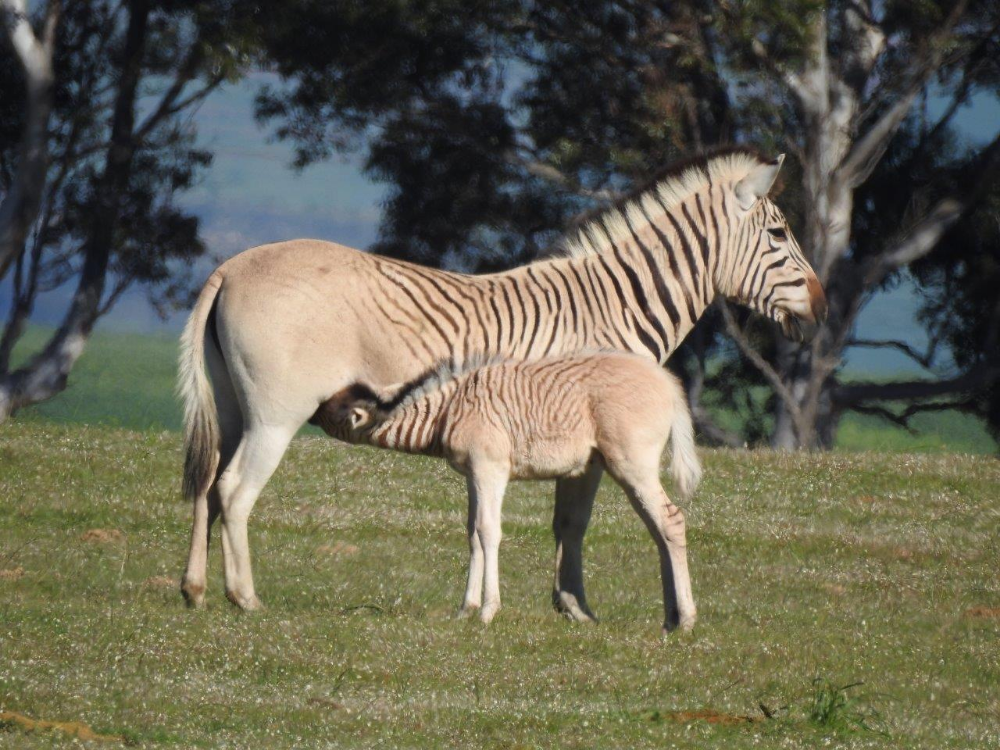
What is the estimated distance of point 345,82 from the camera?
90.9 feet

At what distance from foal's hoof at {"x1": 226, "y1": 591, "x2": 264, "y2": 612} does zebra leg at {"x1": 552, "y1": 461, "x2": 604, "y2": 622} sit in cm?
208

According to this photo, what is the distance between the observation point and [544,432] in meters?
9.15

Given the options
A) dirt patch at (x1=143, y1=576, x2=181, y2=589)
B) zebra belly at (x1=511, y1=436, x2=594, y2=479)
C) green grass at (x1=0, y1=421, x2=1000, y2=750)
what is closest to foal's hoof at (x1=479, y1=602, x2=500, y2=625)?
green grass at (x1=0, y1=421, x2=1000, y2=750)

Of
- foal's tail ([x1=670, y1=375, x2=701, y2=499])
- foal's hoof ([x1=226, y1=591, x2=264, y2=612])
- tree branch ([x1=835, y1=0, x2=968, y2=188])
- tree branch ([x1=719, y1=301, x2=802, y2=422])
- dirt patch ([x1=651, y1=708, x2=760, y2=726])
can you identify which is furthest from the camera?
tree branch ([x1=835, y1=0, x2=968, y2=188])

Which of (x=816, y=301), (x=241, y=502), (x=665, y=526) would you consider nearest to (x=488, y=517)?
(x=665, y=526)

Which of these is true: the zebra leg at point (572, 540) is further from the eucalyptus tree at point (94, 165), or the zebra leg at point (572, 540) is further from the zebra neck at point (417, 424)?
the eucalyptus tree at point (94, 165)

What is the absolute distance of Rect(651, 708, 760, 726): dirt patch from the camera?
23.9 feet

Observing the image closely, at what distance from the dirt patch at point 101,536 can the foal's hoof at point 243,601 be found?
3.27 meters

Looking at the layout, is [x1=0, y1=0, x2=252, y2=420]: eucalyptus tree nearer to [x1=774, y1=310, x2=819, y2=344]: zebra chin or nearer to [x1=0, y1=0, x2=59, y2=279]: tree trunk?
[x1=0, y1=0, x2=59, y2=279]: tree trunk

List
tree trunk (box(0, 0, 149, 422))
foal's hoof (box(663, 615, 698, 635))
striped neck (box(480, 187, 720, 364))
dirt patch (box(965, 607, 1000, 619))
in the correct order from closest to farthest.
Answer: foal's hoof (box(663, 615, 698, 635)) < striped neck (box(480, 187, 720, 364)) < dirt patch (box(965, 607, 1000, 619)) < tree trunk (box(0, 0, 149, 422))

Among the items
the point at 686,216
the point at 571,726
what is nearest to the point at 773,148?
the point at 686,216

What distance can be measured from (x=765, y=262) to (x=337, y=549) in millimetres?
4633

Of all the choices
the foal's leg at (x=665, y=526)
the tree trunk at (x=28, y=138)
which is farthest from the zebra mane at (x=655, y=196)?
the tree trunk at (x=28, y=138)

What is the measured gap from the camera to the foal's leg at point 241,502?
388 inches
